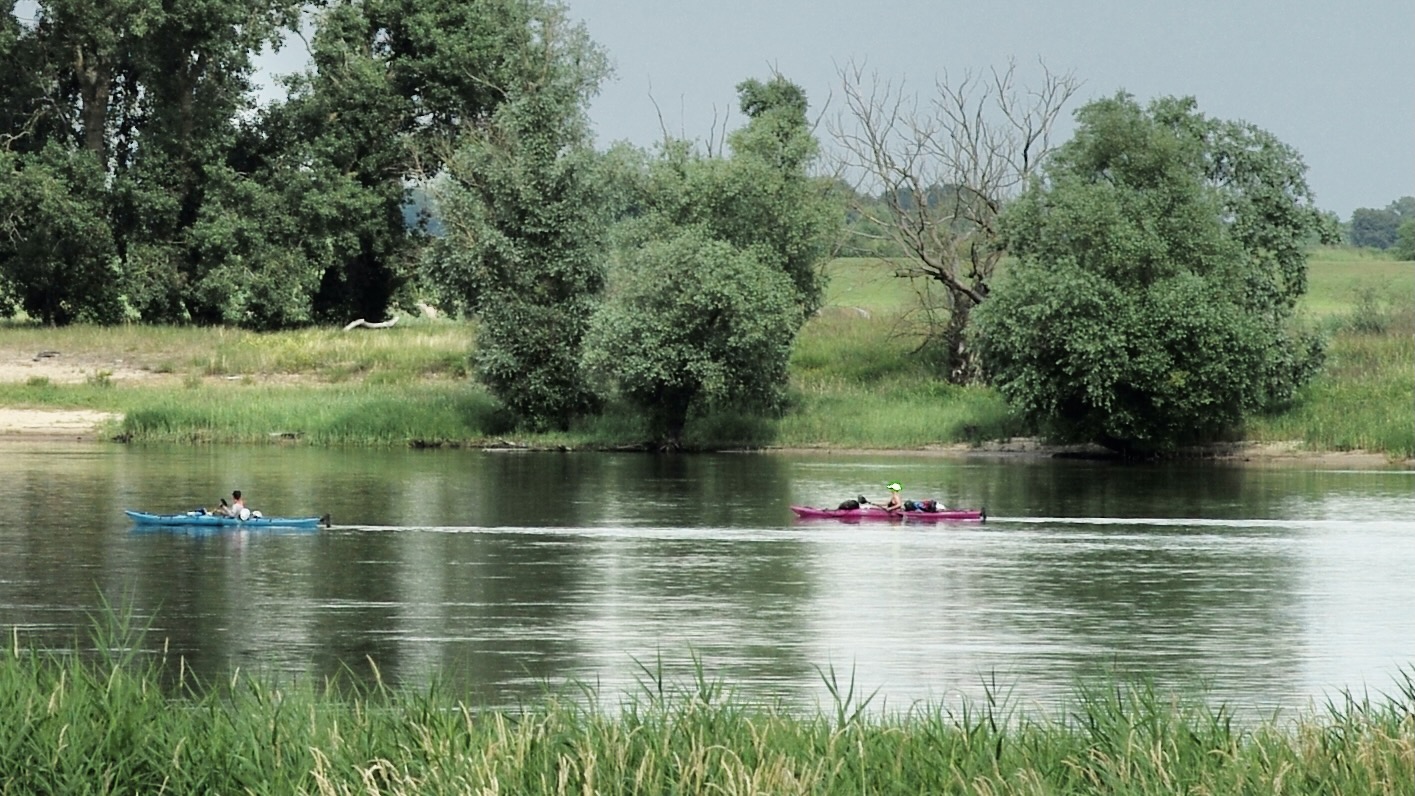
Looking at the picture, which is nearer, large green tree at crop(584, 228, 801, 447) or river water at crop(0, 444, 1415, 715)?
river water at crop(0, 444, 1415, 715)

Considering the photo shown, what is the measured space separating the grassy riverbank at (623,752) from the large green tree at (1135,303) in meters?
42.8

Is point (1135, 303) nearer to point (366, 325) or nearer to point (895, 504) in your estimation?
point (895, 504)

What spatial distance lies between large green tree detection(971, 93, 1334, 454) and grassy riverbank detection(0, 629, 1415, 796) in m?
42.8

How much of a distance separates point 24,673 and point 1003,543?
1019 inches

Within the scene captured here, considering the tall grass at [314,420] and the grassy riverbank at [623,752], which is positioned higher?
the tall grass at [314,420]

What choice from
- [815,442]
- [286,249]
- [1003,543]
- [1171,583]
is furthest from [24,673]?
[286,249]

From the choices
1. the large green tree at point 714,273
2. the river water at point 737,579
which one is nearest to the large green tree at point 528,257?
the large green tree at point 714,273

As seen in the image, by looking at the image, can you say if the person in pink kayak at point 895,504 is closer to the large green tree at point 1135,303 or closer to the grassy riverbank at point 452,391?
the large green tree at point 1135,303

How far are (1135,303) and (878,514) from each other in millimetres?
18303

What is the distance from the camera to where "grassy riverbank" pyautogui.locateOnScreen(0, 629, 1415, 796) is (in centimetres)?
1243

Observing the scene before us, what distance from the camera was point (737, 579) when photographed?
1283 inches

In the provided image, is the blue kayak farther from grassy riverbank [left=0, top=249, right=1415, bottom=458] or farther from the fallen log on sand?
the fallen log on sand

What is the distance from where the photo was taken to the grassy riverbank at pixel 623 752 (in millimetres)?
12430

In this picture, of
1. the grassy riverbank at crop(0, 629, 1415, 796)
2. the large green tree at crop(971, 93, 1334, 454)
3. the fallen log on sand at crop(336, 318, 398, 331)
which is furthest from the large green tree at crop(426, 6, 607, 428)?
the grassy riverbank at crop(0, 629, 1415, 796)
